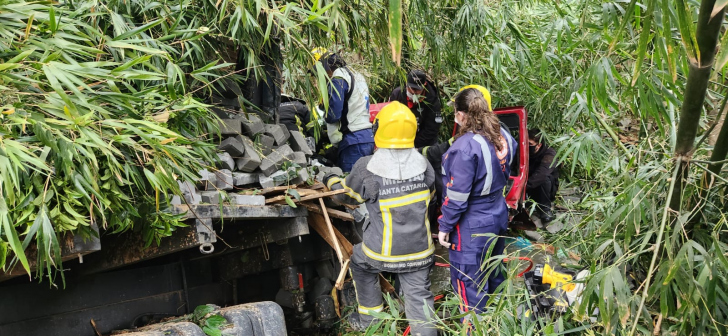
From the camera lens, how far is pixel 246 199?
4.18 metres

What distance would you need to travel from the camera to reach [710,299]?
2.43 meters

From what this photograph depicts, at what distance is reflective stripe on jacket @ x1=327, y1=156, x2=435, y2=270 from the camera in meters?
4.38

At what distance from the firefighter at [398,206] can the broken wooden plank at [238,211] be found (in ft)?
1.51

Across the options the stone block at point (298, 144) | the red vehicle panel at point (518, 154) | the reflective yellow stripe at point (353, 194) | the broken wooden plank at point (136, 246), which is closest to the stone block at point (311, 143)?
the stone block at point (298, 144)

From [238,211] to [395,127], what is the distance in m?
1.25

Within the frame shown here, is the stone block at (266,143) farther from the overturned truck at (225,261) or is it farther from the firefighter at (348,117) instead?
the firefighter at (348,117)

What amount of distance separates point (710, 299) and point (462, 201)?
198 centimetres

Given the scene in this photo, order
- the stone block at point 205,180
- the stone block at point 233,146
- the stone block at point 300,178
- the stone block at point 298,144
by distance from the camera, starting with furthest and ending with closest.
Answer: the stone block at point 298,144 → the stone block at point 300,178 → the stone block at point 233,146 → the stone block at point 205,180

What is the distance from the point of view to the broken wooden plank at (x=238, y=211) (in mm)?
3517

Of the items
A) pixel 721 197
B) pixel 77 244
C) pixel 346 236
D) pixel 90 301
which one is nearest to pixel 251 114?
pixel 346 236

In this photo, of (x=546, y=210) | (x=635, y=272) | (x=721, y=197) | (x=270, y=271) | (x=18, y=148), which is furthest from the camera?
(x=546, y=210)

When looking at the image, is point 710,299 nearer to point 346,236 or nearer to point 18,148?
point 18,148

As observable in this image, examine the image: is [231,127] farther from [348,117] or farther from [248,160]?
[348,117]

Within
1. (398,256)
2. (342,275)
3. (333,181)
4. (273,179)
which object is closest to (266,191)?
(273,179)
